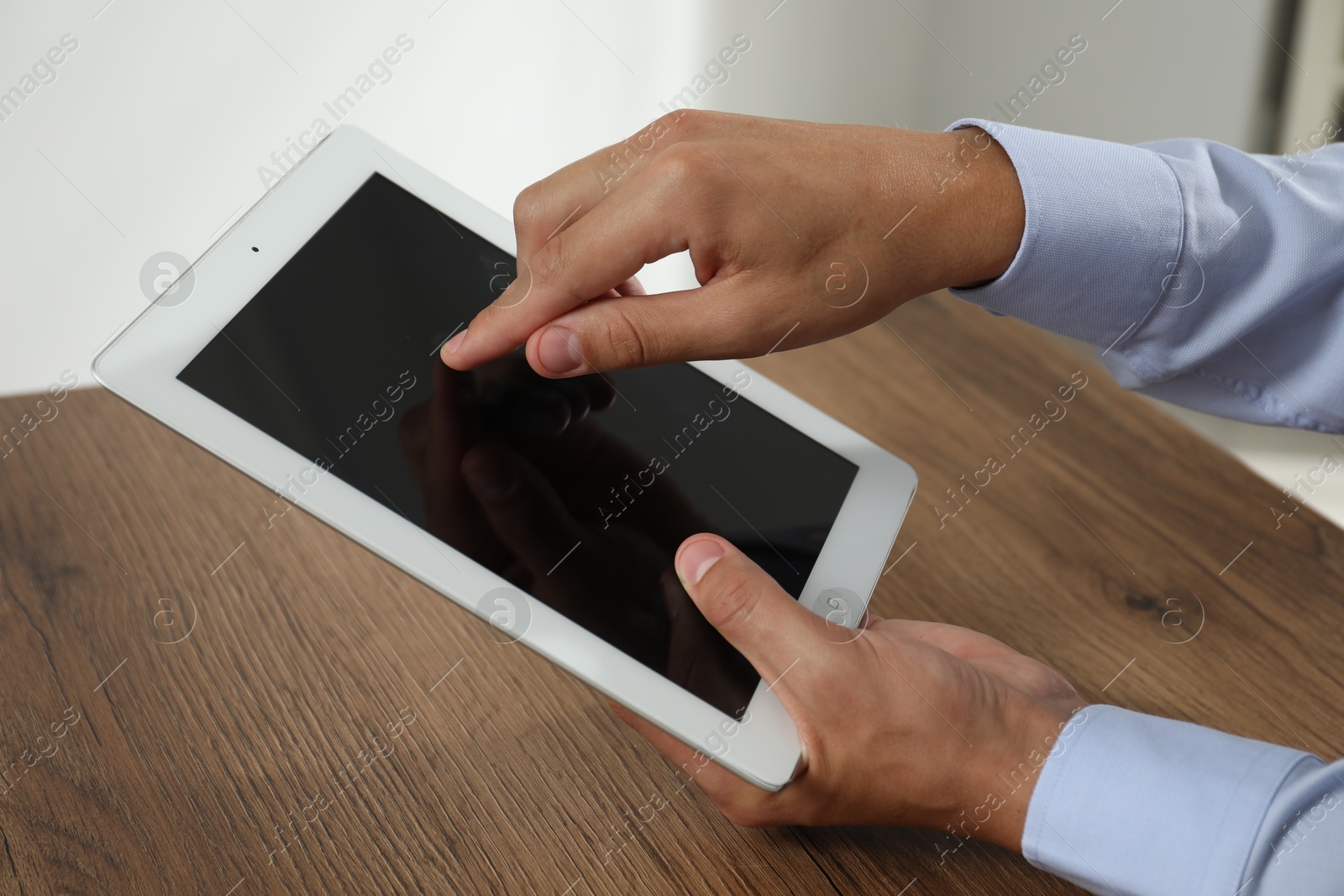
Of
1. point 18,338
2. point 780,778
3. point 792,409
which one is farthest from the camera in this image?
point 18,338

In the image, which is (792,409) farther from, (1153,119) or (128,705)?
(1153,119)

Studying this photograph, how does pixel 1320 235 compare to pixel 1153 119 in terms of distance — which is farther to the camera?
pixel 1153 119

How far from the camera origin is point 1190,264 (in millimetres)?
731

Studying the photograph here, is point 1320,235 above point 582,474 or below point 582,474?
below

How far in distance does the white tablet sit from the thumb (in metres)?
0.02

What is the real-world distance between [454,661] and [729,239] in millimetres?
358

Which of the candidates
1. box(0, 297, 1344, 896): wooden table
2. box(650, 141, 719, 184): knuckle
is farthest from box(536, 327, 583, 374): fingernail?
box(0, 297, 1344, 896): wooden table

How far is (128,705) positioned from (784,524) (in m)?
0.46

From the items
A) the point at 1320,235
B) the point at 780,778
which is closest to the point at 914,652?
the point at 780,778

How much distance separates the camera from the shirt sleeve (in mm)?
716

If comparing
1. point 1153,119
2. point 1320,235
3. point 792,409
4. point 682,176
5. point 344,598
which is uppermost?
point 682,176

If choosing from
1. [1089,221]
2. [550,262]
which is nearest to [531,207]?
[550,262]

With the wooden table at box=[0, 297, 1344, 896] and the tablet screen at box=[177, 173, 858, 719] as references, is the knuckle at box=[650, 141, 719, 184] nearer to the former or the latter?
the tablet screen at box=[177, 173, 858, 719]

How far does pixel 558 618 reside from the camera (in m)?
0.58
